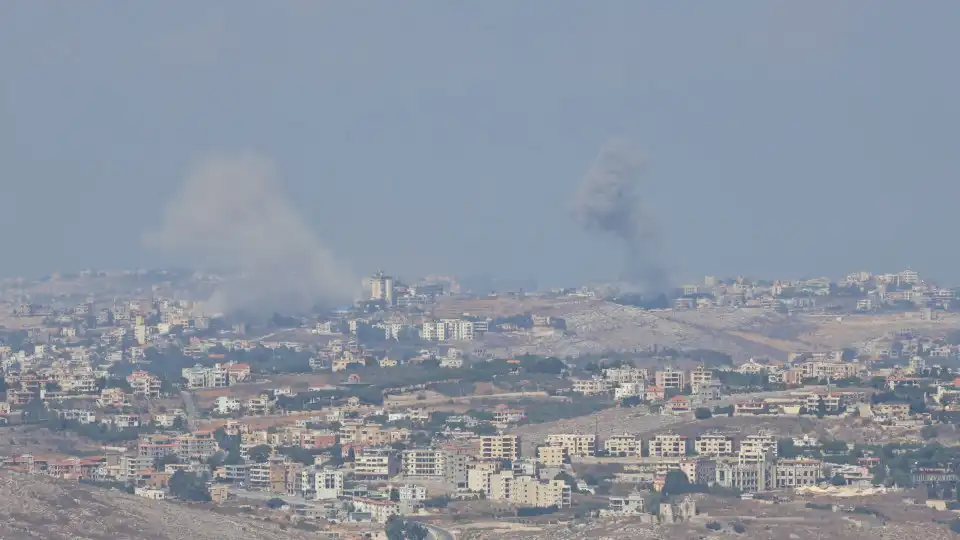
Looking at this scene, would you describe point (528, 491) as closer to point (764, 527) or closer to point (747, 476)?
point (747, 476)

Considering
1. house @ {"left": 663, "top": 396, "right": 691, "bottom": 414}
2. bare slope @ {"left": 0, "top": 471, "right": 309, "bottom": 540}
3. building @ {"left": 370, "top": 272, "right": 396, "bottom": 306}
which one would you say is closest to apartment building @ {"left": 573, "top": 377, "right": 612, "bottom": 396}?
house @ {"left": 663, "top": 396, "right": 691, "bottom": 414}

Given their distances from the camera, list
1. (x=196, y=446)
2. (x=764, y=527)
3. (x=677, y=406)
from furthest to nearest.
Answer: (x=677, y=406), (x=196, y=446), (x=764, y=527)

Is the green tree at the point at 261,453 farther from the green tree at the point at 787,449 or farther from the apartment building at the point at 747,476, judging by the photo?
the green tree at the point at 787,449

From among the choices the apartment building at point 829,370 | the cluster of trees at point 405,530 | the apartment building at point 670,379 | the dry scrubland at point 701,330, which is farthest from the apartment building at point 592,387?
the cluster of trees at point 405,530

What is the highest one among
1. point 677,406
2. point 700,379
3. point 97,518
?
point 700,379

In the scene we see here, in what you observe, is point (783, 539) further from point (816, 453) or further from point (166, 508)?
point (816, 453)

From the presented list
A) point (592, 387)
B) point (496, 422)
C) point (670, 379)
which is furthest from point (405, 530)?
point (670, 379)
